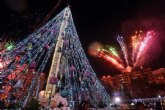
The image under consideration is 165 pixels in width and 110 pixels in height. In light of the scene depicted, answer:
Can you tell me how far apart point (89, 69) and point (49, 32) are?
18.4 ft

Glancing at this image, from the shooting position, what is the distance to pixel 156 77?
56.7m

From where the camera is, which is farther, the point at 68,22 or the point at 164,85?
the point at 164,85

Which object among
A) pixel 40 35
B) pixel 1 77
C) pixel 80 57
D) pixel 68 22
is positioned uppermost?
pixel 68 22

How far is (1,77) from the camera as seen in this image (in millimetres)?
20094

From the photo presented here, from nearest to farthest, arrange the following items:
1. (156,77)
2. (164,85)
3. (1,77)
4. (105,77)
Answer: (1,77) → (164,85) → (156,77) → (105,77)

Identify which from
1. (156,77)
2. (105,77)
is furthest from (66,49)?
(105,77)

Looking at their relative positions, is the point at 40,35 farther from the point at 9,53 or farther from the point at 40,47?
the point at 9,53

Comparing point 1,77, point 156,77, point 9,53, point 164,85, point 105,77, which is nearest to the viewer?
point 1,77

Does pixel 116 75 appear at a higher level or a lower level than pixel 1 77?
higher

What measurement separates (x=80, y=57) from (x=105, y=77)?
145 ft

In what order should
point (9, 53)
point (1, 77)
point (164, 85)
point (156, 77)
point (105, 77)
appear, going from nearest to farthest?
point (1, 77) < point (9, 53) < point (164, 85) < point (156, 77) < point (105, 77)

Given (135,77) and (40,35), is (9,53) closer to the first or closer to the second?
(40,35)

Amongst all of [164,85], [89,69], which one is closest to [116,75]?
[164,85]

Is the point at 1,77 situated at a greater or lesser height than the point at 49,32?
lesser
